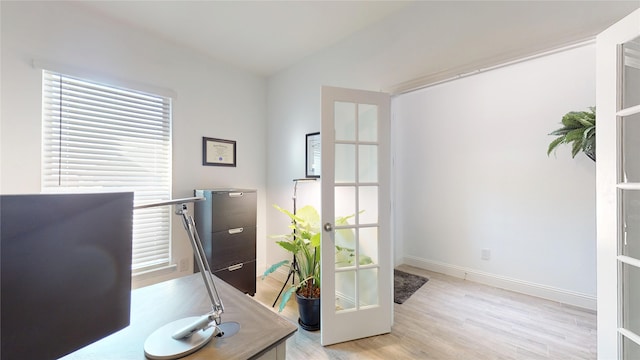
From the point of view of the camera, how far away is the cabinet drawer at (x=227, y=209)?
2451mm

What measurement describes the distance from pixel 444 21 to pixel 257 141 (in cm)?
240

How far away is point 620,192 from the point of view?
3.72 ft

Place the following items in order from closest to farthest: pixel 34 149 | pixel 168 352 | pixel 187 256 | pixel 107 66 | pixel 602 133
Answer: pixel 168 352
pixel 602 133
pixel 34 149
pixel 107 66
pixel 187 256

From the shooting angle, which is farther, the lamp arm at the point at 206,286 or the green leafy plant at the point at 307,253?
the green leafy plant at the point at 307,253

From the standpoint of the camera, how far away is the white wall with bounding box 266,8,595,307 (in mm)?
2459

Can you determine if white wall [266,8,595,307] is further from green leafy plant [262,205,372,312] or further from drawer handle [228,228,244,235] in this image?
green leafy plant [262,205,372,312]

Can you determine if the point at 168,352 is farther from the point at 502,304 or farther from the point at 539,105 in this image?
the point at 539,105

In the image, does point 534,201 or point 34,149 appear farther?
point 534,201

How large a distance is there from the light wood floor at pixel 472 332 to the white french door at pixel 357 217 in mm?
149

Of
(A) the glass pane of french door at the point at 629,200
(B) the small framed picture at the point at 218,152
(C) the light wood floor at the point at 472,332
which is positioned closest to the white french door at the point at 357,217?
(C) the light wood floor at the point at 472,332

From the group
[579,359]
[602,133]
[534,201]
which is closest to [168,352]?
[602,133]

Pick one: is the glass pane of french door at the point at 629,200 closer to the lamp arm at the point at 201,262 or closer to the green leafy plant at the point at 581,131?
the green leafy plant at the point at 581,131

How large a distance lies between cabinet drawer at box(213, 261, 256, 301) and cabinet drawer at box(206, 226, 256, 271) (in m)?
0.05

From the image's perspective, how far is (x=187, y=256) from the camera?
2.68 metres
